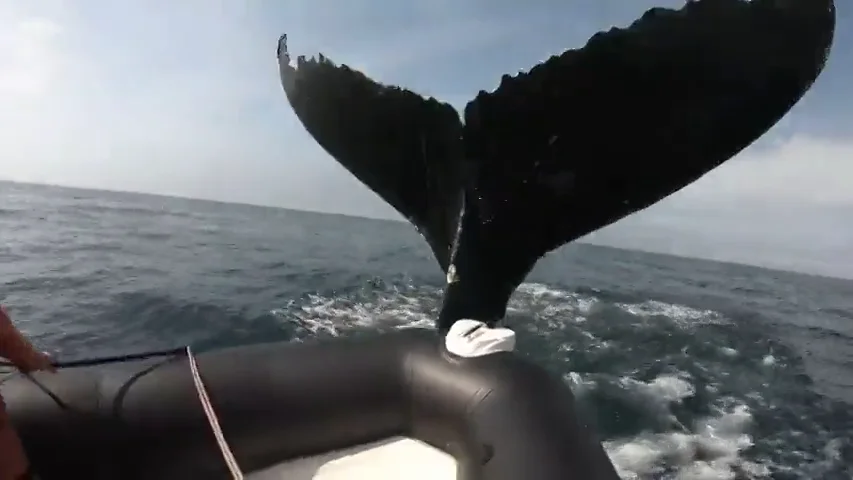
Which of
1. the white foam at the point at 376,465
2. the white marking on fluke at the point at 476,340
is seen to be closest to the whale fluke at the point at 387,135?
the white marking on fluke at the point at 476,340

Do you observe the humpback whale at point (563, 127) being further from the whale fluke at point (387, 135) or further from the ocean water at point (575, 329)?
the ocean water at point (575, 329)

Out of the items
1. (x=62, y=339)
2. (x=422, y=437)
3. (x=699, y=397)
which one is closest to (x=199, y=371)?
(x=422, y=437)

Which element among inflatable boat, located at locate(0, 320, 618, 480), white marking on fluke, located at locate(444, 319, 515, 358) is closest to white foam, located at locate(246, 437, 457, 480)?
inflatable boat, located at locate(0, 320, 618, 480)

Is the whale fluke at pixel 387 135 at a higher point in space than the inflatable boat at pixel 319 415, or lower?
higher

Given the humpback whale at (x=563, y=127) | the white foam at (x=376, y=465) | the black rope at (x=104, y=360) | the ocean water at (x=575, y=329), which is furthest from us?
the ocean water at (x=575, y=329)

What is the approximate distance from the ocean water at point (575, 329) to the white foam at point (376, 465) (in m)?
2.78

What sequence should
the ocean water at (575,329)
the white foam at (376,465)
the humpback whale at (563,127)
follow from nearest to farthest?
the humpback whale at (563,127), the white foam at (376,465), the ocean water at (575,329)

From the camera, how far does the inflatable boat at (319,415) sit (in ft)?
9.13

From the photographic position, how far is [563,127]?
310 centimetres

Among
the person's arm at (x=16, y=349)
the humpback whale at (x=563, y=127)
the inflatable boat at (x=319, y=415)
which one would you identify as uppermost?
the humpback whale at (x=563, y=127)

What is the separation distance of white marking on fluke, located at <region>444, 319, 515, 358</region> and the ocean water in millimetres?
2878

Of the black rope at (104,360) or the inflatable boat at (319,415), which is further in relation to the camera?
the black rope at (104,360)

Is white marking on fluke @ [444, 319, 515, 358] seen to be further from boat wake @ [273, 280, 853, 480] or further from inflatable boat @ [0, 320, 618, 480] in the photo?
Answer: boat wake @ [273, 280, 853, 480]

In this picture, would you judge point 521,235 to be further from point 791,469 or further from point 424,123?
point 791,469
